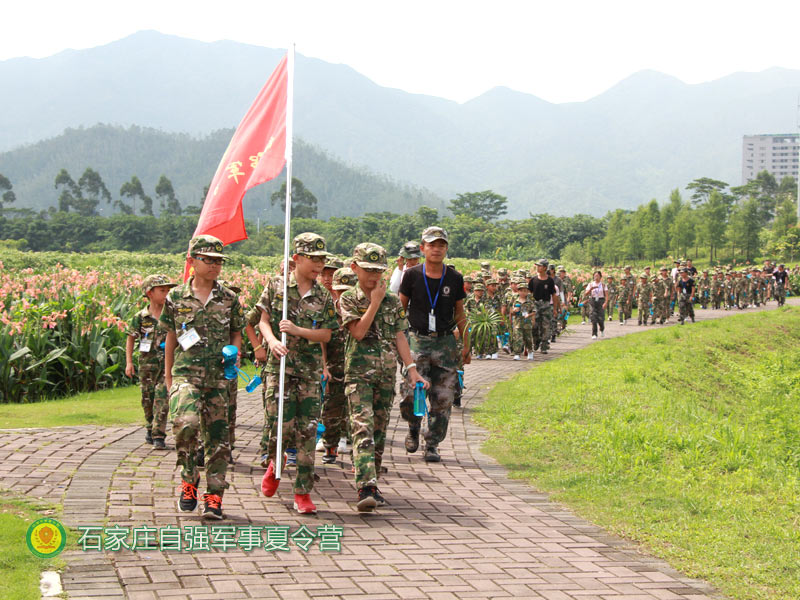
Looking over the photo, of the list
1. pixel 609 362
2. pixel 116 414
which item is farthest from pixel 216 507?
pixel 609 362

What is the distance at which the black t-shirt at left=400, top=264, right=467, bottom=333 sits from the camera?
7.59 metres

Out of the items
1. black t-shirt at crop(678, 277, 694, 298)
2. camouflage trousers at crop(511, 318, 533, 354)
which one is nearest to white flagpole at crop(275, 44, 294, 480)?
camouflage trousers at crop(511, 318, 533, 354)

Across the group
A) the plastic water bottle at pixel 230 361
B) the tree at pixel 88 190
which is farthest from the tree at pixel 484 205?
the plastic water bottle at pixel 230 361

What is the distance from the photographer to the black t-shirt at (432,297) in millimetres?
7590

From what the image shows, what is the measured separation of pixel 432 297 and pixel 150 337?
109 inches

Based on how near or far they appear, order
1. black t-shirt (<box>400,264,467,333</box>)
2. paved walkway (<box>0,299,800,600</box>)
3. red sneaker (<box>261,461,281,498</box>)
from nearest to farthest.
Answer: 1. paved walkway (<box>0,299,800,600</box>)
2. red sneaker (<box>261,461,281,498</box>)
3. black t-shirt (<box>400,264,467,333</box>)

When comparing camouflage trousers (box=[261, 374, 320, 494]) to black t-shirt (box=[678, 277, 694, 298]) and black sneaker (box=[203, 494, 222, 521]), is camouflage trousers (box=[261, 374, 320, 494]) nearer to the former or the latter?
black sneaker (box=[203, 494, 222, 521])

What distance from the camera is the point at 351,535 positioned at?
5.33 metres

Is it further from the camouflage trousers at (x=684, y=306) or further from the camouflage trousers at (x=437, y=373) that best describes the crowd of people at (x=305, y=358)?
the camouflage trousers at (x=684, y=306)

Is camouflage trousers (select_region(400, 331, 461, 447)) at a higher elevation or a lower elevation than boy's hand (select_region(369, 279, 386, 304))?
lower

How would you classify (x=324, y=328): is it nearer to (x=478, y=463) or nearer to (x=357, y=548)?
(x=357, y=548)

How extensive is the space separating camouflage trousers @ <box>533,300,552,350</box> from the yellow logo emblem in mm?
13002

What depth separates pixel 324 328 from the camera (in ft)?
19.7

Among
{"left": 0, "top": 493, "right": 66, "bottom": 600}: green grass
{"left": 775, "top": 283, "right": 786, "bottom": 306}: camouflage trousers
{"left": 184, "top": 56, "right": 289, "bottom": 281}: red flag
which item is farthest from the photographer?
{"left": 775, "top": 283, "right": 786, "bottom": 306}: camouflage trousers
